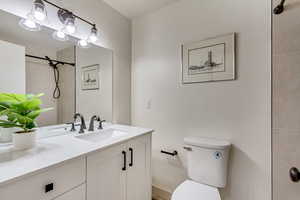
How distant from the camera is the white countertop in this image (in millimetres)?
664

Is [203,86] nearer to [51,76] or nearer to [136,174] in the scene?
[136,174]

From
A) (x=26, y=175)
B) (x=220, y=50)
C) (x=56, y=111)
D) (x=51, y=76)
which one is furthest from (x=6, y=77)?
(x=220, y=50)

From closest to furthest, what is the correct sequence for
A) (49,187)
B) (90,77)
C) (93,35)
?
1. (49,187)
2. (93,35)
3. (90,77)

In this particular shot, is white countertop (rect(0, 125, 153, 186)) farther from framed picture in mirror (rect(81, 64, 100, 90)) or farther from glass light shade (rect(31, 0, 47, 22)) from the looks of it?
glass light shade (rect(31, 0, 47, 22))

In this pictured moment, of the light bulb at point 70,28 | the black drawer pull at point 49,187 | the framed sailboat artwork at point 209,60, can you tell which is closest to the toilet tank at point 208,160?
the framed sailboat artwork at point 209,60

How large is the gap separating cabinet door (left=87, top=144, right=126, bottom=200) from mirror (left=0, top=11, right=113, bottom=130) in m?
0.64

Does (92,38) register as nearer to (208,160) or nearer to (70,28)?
(70,28)

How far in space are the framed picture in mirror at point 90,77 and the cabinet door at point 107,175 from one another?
807 millimetres

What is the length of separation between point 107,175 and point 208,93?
117 centimetres

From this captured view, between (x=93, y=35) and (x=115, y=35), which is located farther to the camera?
(x=115, y=35)

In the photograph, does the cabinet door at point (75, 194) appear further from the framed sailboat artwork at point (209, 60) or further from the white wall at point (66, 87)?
the framed sailboat artwork at point (209, 60)

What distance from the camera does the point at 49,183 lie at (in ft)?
2.43

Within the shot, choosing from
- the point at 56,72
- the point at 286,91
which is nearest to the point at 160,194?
the point at 286,91

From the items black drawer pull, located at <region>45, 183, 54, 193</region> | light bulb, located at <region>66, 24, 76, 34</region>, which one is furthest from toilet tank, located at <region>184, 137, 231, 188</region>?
light bulb, located at <region>66, 24, 76, 34</region>
